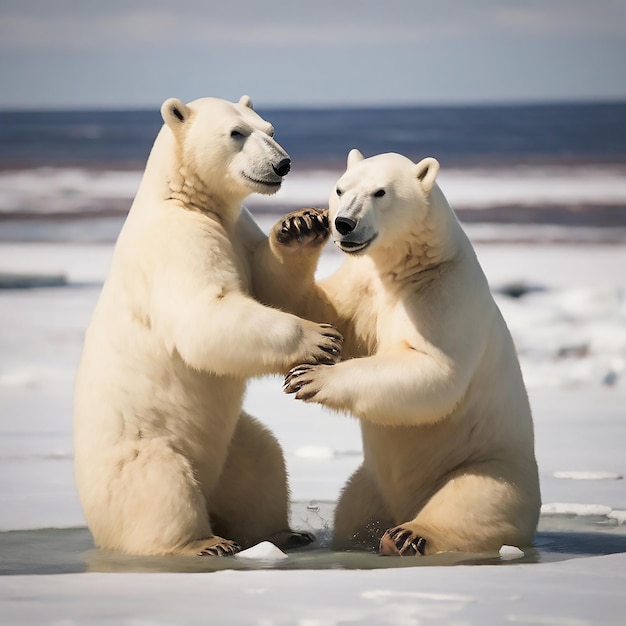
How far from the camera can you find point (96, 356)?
4.80m

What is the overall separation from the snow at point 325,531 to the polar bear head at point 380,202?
3.86ft

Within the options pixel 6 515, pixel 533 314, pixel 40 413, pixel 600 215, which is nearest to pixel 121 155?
pixel 600 215

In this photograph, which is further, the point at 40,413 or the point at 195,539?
the point at 40,413

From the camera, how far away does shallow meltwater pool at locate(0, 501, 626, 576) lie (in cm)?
438

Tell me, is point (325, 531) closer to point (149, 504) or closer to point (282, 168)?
point (149, 504)

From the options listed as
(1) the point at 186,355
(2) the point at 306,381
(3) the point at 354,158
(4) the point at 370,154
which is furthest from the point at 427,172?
(4) the point at 370,154

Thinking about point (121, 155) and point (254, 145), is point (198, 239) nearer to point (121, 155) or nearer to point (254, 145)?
point (254, 145)

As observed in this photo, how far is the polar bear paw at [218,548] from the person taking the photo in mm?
4555

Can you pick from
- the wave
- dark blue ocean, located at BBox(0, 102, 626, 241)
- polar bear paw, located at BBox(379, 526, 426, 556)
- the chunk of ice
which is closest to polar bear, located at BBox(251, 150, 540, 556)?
polar bear paw, located at BBox(379, 526, 426, 556)

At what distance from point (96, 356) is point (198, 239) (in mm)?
620

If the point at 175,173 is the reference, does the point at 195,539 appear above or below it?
below

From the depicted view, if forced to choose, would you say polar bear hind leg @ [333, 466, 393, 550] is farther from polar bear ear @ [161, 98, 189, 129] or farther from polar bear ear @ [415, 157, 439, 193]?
polar bear ear @ [161, 98, 189, 129]

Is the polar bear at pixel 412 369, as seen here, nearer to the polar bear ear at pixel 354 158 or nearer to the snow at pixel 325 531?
the polar bear ear at pixel 354 158

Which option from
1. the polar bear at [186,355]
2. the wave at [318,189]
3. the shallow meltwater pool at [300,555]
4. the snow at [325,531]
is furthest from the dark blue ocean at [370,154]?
the polar bear at [186,355]
